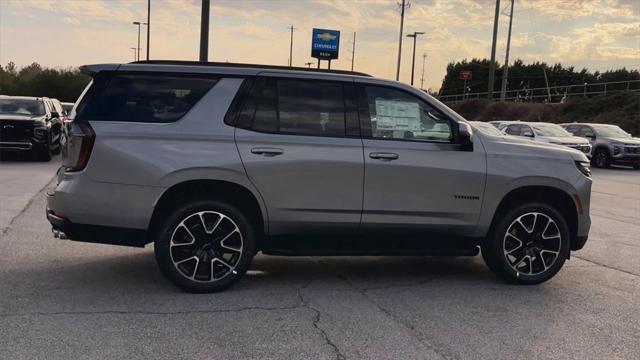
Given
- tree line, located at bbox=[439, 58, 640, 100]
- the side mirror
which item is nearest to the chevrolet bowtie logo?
tree line, located at bbox=[439, 58, 640, 100]

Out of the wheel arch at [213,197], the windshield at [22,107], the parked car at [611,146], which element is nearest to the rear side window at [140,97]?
the wheel arch at [213,197]

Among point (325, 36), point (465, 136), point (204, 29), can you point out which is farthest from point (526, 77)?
point (465, 136)

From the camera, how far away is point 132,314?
4.57 meters

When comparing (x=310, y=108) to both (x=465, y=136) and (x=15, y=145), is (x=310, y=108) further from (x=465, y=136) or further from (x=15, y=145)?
(x=15, y=145)

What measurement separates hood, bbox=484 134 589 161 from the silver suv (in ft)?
0.06

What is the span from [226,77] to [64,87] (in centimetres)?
6413

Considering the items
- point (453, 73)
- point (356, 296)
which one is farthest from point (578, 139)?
point (453, 73)

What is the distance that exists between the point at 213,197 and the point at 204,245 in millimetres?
418

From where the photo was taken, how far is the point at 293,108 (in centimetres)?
524

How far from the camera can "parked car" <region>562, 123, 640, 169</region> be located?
21750mm

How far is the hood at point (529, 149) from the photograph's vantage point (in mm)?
5543

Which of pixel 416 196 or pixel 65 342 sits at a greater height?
pixel 416 196

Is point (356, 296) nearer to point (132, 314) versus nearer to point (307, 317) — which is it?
point (307, 317)

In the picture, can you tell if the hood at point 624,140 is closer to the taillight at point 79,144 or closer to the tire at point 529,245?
the tire at point 529,245
